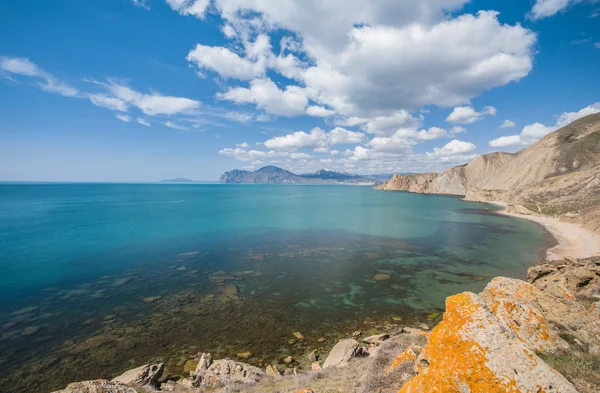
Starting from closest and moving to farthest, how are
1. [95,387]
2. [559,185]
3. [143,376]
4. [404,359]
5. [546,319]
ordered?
[404,359] < [95,387] < [546,319] < [143,376] < [559,185]

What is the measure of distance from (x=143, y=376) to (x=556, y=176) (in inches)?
5137

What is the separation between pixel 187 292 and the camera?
924 inches

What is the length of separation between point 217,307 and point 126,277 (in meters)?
13.2

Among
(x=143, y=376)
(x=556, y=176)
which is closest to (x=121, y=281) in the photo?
(x=143, y=376)

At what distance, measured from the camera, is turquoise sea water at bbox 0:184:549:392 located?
1584 cm

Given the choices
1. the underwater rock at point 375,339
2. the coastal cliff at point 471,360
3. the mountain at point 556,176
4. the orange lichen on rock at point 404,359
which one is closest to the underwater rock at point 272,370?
the coastal cliff at point 471,360

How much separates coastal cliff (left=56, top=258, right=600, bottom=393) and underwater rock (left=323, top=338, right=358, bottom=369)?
0.07 m

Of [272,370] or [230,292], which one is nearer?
[272,370]

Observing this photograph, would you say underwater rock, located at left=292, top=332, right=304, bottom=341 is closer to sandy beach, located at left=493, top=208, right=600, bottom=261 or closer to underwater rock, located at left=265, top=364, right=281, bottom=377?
underwater rock, located at left=265, top=364, right=281, bottom=377

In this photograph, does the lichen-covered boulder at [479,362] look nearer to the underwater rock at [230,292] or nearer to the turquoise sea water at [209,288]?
the turquoise sea water at [209,288]

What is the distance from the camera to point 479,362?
4535 mm

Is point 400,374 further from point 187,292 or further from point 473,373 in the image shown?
point 187,292

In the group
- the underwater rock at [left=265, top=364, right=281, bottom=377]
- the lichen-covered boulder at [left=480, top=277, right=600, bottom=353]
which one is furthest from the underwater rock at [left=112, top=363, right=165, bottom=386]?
the lichen-covered boulder at [left=480, top=277, right=600, bottom=353]

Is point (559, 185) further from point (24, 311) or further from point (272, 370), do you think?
point (24, 311)
